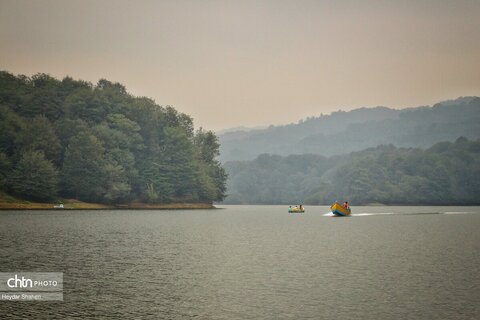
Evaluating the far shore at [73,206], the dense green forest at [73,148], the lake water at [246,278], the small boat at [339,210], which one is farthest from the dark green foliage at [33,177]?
the small boat at [339,210]

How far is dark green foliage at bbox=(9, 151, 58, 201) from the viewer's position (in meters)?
143

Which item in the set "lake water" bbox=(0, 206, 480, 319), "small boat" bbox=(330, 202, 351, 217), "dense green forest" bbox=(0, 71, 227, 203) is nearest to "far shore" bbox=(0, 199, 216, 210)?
"dense green forest" bbox=(0, 71, 227, 203)

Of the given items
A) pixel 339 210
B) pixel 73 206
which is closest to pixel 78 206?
pixel 73 206

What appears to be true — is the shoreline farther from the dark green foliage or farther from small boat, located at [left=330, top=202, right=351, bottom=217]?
small boat, located at [left=330, top=202, right=351, bottom=217]

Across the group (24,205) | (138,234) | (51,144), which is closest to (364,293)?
(138,234)

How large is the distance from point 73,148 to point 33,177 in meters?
18.9

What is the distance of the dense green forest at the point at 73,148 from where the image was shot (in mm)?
147500

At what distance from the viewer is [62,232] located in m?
75.6

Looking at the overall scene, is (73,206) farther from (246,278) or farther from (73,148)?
(246,278)

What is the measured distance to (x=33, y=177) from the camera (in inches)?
5655

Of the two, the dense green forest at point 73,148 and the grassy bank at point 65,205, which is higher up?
the dense green forest at point 73,148

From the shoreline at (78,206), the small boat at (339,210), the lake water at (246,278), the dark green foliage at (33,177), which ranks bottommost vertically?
the lake water at (246,278)

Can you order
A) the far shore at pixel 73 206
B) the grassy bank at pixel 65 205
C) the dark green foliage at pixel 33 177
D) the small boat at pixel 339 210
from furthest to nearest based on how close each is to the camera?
the small boat at pixel 339 210, the dark green foliage at pixel 33 177, the far shore at pixel 73 206, the grassy bank at pixel 65 205

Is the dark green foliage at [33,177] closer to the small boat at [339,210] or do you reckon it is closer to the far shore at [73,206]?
the far shore at [73,206]
